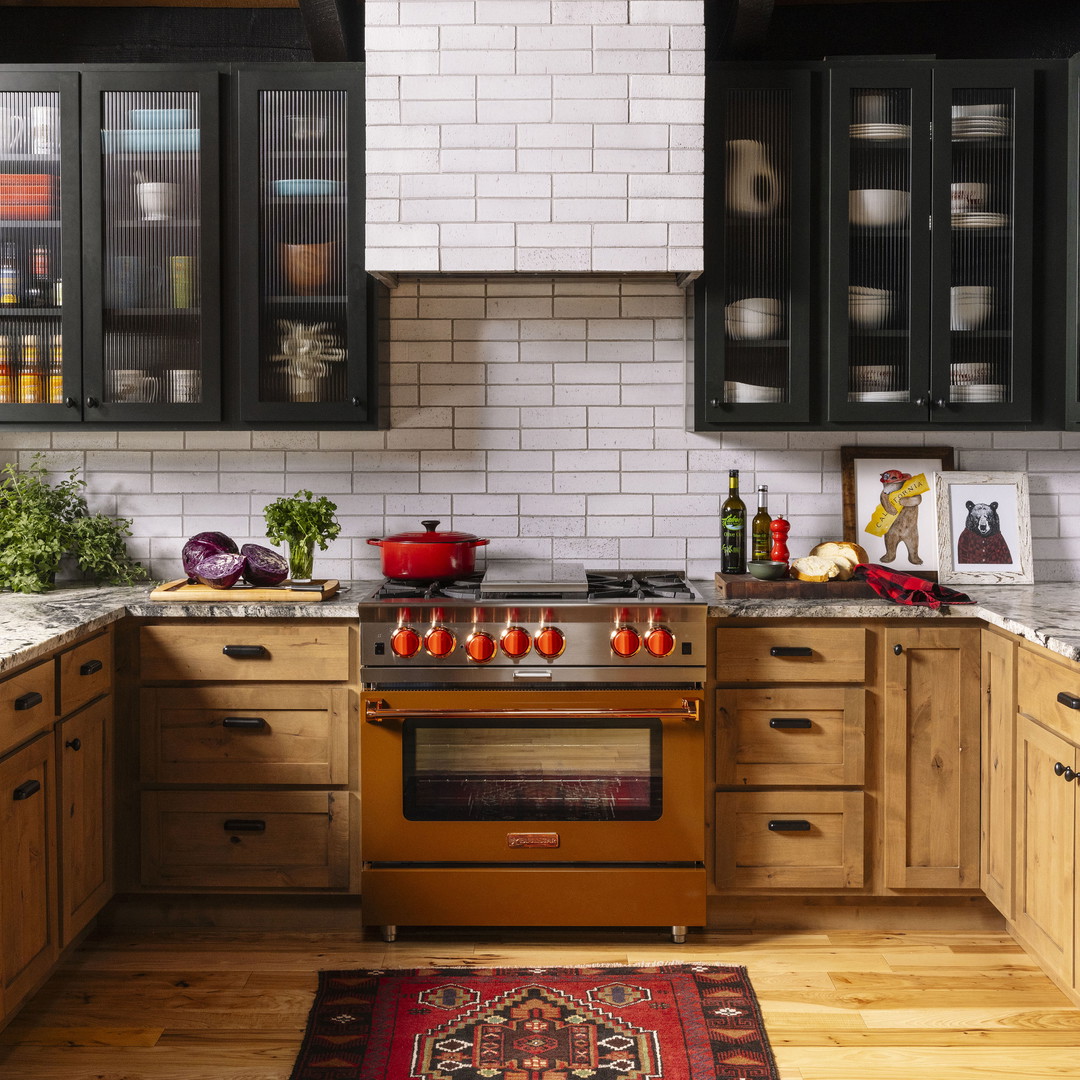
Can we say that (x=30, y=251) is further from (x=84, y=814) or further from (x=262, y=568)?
(x=84, y=814)

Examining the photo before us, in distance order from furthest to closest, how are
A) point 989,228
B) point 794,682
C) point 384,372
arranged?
point 384,372 < point 989,228 < point 794,682

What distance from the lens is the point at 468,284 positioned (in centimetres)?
345

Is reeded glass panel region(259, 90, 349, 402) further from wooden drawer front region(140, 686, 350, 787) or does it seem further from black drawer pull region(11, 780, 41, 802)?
black drawer pull region(11, 780, 41, 802)

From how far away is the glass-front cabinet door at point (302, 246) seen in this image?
3.08 metres

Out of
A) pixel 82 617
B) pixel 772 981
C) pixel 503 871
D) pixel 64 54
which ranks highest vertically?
pixel 64 54

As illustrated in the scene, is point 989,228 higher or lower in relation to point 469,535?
higher

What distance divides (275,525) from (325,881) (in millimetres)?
1073

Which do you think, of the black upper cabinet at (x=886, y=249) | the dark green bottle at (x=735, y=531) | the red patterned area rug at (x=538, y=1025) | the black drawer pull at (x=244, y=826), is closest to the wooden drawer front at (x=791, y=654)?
the dark green bottle at (x=735, y=531)

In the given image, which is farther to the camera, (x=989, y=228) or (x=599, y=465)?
(x=599, y=465)

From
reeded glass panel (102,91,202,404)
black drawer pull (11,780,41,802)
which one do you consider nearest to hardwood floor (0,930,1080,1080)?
black drawer pull (11,780,41,802)

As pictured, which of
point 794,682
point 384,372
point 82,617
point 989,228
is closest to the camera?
point 82,617

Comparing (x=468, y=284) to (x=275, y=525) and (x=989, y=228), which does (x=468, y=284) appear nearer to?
(x=275, y=525)

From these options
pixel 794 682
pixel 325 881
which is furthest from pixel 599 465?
pixel 325 881

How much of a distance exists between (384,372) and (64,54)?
1.56 m
